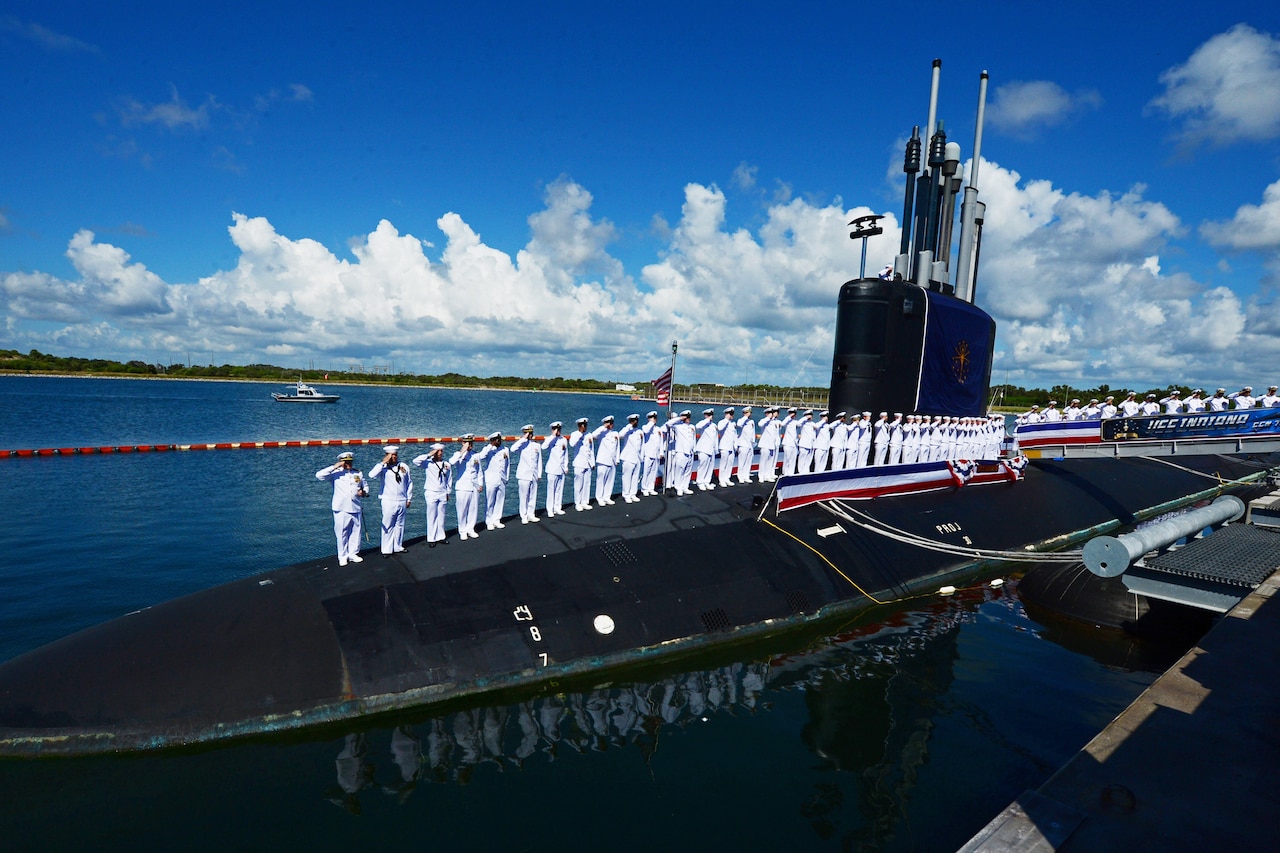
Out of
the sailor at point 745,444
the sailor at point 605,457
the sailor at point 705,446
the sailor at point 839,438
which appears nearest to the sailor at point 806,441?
the sailor at point 839,438

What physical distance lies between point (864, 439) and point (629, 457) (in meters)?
5.92

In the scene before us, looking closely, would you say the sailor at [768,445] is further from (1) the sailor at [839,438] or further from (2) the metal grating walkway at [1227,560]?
(2) the metal grating walkway at [1227,560]

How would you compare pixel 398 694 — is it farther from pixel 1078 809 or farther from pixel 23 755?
pixel 1078 809

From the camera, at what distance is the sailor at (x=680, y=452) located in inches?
546

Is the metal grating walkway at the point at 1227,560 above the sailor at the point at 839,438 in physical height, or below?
below

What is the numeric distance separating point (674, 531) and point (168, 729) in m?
6.94

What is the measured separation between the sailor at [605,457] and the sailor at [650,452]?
31.6 inches

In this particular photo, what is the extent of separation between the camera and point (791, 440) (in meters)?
16.0

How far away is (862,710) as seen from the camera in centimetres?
897

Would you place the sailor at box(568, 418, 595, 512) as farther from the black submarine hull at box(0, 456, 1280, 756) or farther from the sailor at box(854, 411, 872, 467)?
the sailor at box(854, 411, 872, 467)

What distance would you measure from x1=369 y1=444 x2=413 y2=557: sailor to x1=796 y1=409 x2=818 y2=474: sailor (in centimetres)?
901

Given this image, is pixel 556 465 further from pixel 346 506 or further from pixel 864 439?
pixel 864 439

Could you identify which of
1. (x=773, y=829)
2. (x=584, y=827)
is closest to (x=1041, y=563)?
(x=773, y=829)

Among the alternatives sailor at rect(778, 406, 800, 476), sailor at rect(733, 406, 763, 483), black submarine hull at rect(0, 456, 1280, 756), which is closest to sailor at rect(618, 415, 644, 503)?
black submarine hull at rect(0, 456, 1280, 756)
